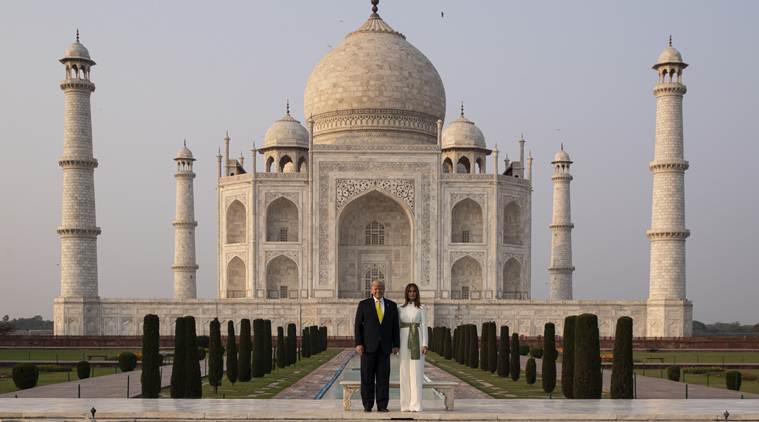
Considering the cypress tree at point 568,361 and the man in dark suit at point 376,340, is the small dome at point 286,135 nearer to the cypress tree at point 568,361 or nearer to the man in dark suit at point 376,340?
the cypress tree at point 568,361

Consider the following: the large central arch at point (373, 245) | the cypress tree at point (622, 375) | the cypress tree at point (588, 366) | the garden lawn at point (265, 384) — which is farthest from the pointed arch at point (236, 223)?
the cypress tree at point (622, 375)

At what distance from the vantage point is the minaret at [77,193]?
31.0 m

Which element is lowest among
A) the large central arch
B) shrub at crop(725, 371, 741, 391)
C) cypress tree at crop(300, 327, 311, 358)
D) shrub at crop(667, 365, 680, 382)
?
cypress tree at crop(300, 327, 311, 358)

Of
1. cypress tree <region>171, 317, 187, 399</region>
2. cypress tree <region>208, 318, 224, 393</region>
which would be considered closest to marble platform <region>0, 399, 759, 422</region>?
cypress tree <region>171, 317, 187, 399</region>

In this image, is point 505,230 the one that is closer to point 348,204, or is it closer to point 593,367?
point 348,204

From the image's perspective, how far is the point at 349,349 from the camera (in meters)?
28.6

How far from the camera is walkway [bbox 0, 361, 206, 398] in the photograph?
41.9 ft

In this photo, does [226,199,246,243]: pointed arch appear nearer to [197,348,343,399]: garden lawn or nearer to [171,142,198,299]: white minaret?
[171,142,198,299]: white minaret

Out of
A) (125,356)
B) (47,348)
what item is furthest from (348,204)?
(125,356)

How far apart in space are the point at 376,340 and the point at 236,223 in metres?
27.9

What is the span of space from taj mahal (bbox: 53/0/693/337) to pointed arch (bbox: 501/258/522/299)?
0.04 metres

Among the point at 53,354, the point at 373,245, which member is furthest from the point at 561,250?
the point at 53,354

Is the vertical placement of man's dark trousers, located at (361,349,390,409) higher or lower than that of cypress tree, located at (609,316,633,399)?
higher

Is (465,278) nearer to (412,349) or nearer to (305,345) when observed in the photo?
(305,345)
